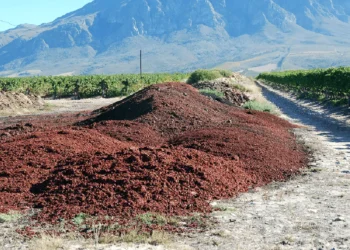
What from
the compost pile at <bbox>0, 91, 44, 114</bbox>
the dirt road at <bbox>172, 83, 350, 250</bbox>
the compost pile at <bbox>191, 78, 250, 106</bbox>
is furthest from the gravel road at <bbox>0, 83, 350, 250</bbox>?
the compost pile at <bbox>0, 91, 44, 114</bbox>

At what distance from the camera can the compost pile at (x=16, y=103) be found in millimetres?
30883

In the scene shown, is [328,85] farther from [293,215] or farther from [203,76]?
[293,215]

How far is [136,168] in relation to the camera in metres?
9.91

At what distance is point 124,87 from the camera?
4891cm

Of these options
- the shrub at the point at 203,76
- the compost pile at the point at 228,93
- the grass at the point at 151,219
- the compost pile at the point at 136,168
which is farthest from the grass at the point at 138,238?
the shrub at the point at 203,76

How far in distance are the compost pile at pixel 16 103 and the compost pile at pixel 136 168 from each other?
48.5ft

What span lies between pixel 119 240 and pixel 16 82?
4737 centimetres

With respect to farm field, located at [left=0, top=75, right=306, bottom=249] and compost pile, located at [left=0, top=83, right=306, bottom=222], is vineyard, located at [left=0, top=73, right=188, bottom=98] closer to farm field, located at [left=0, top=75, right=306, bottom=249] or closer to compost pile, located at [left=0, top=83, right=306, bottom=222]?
compost pile, located at [left=0, top=83, right=306, bottom=222]

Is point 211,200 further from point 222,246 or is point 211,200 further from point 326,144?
point 326,144

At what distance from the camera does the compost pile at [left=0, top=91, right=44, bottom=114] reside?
30.9 meters

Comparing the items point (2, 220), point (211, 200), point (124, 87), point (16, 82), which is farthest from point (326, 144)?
point (16, 82)

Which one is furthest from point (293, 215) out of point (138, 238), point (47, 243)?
point (47, 243)

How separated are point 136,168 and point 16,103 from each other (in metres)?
24.5

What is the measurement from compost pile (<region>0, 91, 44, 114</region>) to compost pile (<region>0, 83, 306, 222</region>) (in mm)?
14769
